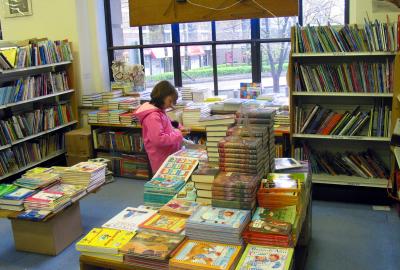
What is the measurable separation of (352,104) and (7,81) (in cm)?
403

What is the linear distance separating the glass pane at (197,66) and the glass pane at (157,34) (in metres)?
0.30

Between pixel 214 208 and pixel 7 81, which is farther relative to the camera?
pixel 7 81

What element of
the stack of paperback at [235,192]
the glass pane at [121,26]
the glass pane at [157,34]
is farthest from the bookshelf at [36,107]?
the stack of paperback at [235,192]

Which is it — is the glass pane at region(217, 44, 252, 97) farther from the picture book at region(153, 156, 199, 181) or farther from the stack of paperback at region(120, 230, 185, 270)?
the stack of paperback at region(120, 230, 185, 270)

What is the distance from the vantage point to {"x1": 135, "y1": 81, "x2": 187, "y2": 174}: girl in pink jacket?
3785 millimetres

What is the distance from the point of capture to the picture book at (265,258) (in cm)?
206

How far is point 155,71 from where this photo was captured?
254 inches

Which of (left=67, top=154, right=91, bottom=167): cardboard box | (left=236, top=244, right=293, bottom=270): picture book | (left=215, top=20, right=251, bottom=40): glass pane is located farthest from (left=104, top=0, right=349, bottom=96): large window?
(left=236, top=244, right=293, bottom=270): picture book

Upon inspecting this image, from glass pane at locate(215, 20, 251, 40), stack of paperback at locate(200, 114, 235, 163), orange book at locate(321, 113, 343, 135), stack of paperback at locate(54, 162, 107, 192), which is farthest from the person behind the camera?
glass pane at locate(215, 20, 251, 40)

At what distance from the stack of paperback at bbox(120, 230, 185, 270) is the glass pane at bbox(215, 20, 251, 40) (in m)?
3.94

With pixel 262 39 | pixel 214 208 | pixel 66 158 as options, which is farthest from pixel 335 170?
pixel 66 158

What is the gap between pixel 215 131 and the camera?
2822 mm

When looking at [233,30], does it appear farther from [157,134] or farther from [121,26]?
[157,134]

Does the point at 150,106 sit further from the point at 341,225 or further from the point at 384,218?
the point at 384,218
